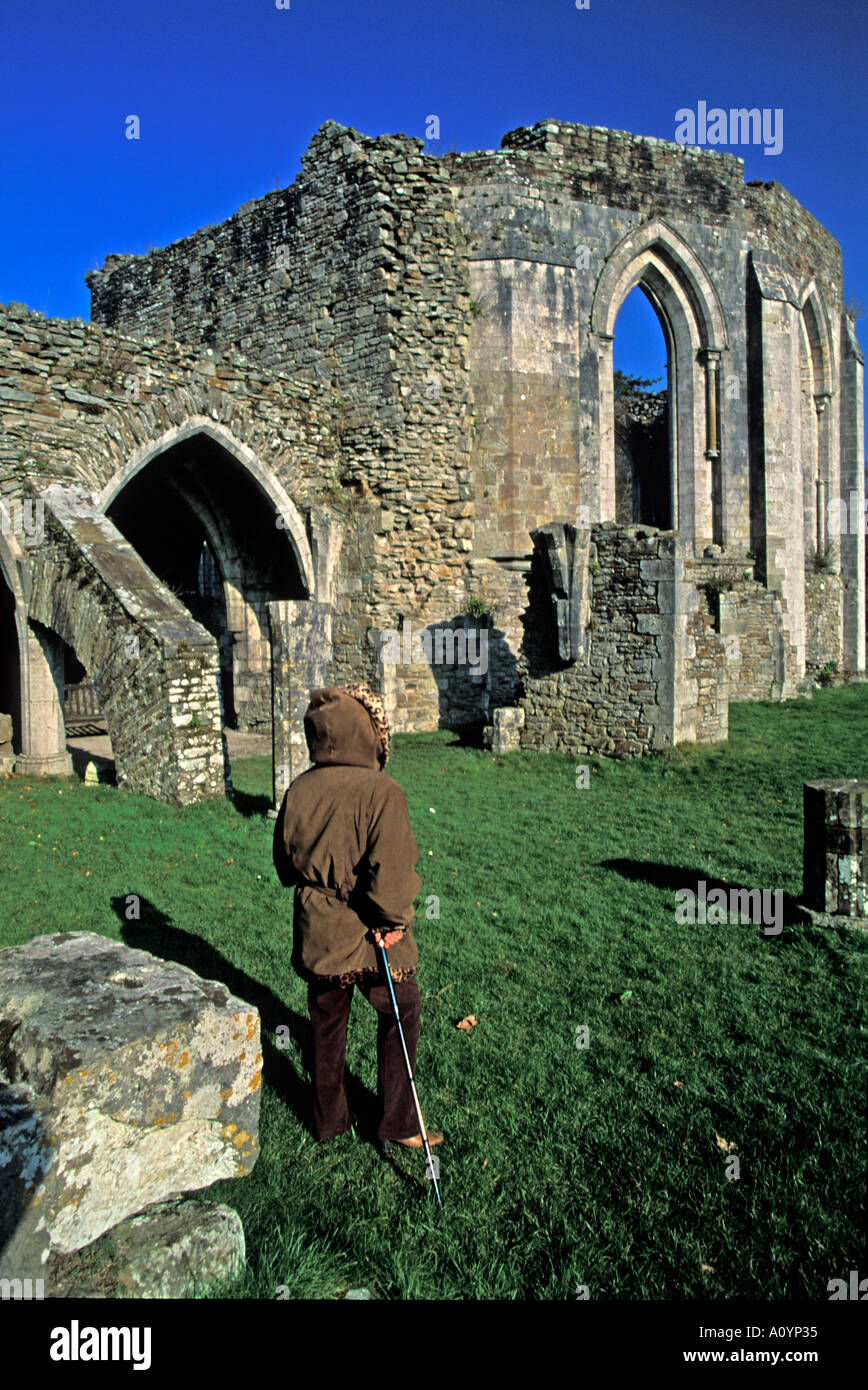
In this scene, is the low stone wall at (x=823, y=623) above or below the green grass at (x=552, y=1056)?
above

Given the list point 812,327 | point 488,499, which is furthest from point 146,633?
point 812,327

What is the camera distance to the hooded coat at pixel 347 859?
286cm

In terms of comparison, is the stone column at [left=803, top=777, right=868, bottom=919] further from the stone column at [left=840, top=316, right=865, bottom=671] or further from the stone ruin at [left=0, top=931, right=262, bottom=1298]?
the stone column at [left=840, top=316, right=865, bottom=671]

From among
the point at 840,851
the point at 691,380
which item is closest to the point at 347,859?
the point at 840,851

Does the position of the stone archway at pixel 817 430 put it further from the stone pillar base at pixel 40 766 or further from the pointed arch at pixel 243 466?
the stone pillar base at pixel 40 766

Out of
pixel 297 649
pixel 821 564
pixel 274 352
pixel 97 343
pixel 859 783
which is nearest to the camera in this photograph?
pixel 859 783

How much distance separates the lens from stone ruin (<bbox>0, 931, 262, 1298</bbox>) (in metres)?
2.13

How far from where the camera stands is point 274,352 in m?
15.8

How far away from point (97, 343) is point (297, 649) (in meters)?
5.60

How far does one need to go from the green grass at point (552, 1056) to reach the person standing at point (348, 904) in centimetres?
21

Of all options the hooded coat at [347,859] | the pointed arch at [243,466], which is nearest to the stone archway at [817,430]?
the pointed arch at [243,466]

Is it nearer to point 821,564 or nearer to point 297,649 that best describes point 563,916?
point 297,649

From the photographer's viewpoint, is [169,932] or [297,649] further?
[297,649]

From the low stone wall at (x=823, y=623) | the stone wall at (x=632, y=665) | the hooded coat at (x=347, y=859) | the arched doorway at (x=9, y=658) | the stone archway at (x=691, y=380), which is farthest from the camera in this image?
the low stone wall at (x=823, y=623)
